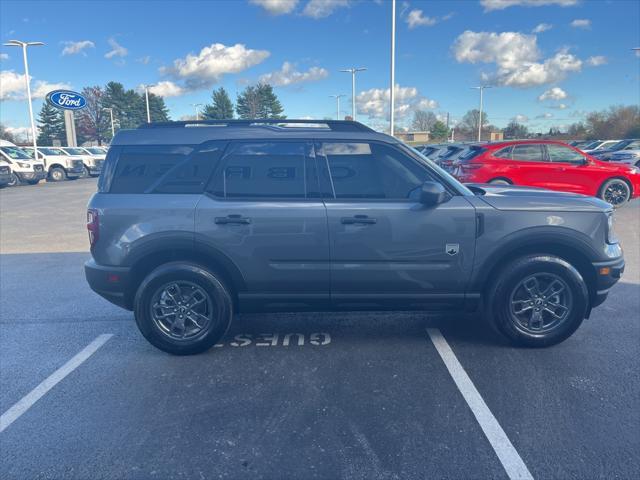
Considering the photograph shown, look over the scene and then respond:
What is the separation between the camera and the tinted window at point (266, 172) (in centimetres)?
390

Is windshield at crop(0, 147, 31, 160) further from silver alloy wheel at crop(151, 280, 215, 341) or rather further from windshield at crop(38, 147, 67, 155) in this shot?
silver alloy wheel at crop(151, 280, 215, 341)

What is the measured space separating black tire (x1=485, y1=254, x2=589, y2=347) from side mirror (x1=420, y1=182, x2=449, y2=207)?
2.81 ft

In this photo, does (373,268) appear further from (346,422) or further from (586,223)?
(586,223)

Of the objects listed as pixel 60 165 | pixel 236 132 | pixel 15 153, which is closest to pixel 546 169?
pixel 236 132

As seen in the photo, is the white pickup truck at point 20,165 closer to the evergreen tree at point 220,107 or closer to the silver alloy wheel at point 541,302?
the silver alloy wheel at point 541,302

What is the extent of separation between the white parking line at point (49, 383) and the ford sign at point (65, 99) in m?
31.9

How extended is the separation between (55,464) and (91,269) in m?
1.76

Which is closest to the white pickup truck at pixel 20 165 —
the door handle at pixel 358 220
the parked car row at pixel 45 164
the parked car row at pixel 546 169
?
the parked car row at pixel 45 164

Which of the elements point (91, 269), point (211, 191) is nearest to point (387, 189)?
point (211, 191)

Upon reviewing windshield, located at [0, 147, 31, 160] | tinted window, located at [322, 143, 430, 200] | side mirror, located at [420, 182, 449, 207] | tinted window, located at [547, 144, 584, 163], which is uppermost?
windshield, located at [0, 147, 31, 160]

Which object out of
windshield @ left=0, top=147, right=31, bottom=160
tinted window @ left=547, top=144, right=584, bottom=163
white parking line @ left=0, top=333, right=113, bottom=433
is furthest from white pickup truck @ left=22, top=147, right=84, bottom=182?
white parking line @ left=0, top=333, right=113, bottom=433

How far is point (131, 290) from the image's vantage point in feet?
13.2

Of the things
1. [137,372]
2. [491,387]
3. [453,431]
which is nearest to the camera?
[453,431]

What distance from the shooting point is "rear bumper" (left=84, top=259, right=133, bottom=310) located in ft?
12.9
